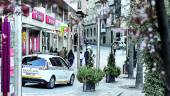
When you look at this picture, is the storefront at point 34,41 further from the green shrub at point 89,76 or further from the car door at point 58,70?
the green shrub at point 89,76

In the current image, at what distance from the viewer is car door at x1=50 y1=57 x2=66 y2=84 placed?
985 inches

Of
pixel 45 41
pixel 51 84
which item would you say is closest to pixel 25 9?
pixel 51 84

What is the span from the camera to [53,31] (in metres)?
58.2

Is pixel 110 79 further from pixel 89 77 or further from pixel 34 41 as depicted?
pixel 34 41

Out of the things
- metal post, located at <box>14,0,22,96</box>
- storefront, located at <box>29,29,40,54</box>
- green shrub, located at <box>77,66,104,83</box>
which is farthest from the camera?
storefront, located at <box>29,29,40,54</box>

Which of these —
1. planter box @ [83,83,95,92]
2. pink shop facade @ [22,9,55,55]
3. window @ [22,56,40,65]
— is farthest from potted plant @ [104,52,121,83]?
pink shop facade @ [22,9,55,55]

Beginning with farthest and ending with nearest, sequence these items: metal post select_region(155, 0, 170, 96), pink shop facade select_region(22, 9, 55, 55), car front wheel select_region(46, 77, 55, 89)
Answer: pink shop facade select_region(22, 9, 55, 55), car front wheel select_region(46, 77, 55, 89), metal post select_region(155, 0, 170, 96)

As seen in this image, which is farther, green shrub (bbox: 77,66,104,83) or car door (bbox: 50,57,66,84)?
car door (bbox: 50,57,66,84)

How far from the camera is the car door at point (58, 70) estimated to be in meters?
25.0

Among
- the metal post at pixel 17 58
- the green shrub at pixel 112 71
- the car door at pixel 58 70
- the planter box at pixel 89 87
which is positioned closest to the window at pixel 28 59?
the car door at pixel 58 70

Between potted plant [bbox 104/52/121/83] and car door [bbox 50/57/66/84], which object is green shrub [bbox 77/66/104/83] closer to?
car door [bbox 50/57/66/84]

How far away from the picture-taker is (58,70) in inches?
992

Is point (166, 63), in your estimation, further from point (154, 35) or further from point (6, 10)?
point (6, 10)

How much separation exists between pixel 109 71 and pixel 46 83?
13.4ft
